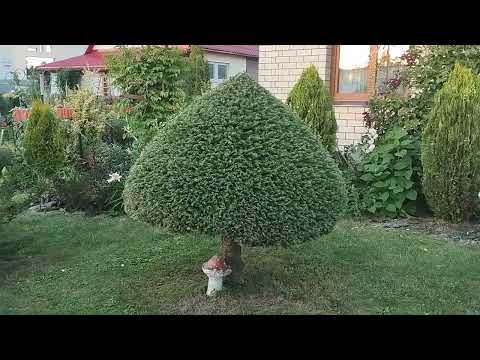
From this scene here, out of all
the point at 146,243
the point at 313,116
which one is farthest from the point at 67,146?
the point at 313,116

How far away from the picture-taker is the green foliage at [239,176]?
2889mm

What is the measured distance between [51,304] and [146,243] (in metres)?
1.47

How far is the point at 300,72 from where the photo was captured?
8.62 metres

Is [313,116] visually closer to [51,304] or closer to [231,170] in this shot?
[231,170]

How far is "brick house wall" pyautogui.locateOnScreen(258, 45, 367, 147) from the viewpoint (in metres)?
8.21

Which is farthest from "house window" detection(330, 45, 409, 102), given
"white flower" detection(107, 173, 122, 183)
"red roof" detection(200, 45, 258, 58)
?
"red roof" detection(200, 45, 258, 58)

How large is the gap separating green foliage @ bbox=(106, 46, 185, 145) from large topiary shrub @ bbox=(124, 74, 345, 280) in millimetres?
3992

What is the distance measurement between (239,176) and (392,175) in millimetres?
3718

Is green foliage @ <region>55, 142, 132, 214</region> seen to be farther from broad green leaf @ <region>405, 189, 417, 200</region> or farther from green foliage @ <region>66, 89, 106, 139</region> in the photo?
broad green leaf @ <region>405, 189, 417, 200</region>

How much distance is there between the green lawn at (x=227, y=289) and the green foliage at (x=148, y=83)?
7.88 feet

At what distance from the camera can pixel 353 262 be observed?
4.28 m

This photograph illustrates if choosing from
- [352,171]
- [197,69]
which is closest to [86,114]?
[352,171]

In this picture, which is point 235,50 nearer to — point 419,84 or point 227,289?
point 419,84

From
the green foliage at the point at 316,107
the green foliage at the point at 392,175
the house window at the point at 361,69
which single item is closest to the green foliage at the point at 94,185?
the green foliage at the point at 316,107
